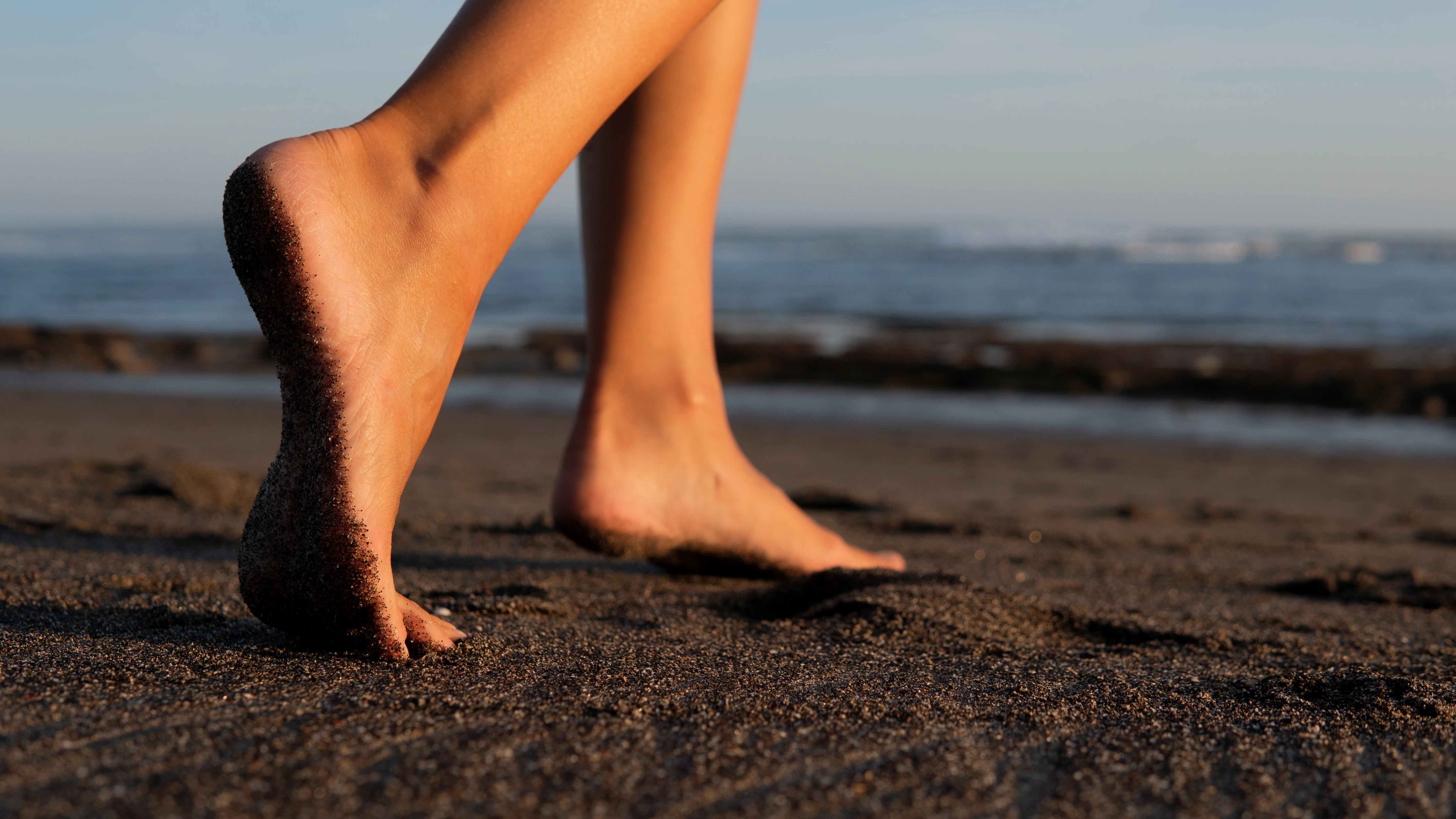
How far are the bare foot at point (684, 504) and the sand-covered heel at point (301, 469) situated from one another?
57 cm

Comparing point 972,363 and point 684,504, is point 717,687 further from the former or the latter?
point 972,363

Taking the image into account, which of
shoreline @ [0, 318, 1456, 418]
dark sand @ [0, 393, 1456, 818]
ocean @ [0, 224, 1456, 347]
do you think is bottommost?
dark sand @ [0, 393, 1456, 818]

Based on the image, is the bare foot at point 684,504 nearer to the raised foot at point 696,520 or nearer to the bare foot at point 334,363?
the raised foot at point 696,520

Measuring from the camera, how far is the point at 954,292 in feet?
58.0

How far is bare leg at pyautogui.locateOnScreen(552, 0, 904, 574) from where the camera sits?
1.47 m

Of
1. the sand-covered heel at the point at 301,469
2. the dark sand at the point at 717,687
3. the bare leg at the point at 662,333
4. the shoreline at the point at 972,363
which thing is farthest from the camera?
the shoreline at the point at 972,363

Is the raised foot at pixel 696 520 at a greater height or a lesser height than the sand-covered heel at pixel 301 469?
lesser

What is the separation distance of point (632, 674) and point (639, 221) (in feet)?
2.40

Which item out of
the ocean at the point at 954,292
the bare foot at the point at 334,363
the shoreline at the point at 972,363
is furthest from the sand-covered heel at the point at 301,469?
the ocean at the point at 954,292

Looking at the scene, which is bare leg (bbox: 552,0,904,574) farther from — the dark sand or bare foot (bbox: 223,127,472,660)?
bare foot (bbox: 223,127,472,660)

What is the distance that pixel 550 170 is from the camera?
1.01 meters

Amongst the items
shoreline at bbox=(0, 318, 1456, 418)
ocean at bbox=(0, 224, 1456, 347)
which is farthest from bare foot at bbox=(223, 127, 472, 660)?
ocean at bbox=(0, 224, 1456, 347)

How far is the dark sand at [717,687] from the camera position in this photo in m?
0.67

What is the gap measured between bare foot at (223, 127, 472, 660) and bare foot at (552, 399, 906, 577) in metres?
0.54
